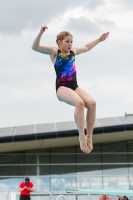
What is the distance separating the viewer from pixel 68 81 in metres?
8.33

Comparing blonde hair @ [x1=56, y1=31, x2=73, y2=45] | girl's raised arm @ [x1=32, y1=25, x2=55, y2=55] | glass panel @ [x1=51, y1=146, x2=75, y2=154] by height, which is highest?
glass panel @ [x1=51, y1=146, x2=75, y2=154]

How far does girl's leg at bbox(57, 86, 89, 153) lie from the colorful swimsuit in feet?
0.61

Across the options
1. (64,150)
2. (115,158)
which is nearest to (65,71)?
(115,158)

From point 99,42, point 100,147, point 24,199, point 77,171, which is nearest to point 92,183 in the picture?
point 77,171

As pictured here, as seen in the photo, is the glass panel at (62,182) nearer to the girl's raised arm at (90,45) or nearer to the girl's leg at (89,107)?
the girl's raised arm at (90,45)

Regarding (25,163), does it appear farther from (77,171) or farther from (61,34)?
(61,34)

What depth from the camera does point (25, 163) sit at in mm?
24844

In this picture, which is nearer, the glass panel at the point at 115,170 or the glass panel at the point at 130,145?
the glass panel at the point at 115,170

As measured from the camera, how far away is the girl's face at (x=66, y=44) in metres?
8.23

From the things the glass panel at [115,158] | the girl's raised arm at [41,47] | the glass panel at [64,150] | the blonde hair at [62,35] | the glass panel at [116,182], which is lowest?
the glass panel at [116,182]

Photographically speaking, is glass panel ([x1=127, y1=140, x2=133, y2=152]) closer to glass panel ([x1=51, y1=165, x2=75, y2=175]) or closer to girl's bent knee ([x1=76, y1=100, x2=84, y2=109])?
glass panel ([x1=51, y1=165, x2=75, y2=175])

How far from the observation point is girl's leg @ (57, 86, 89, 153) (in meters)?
7.80

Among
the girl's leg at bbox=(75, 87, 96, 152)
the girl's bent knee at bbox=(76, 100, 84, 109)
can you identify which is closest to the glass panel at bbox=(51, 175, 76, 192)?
the girl's leg at bbox=(75, 87, 96, 152)

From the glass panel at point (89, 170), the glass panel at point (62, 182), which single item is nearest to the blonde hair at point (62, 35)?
the glass panel at point (62, 182)
